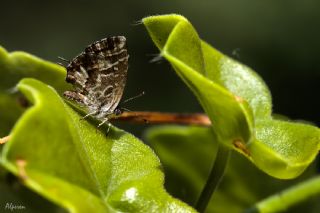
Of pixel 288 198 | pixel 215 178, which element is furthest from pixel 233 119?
pixel 288 198

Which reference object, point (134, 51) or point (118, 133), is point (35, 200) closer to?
point (118, 133)

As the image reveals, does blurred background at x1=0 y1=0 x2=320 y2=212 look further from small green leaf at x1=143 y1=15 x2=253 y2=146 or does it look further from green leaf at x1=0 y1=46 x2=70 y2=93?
small green leaf at x1=143 y1=15 x2=253 y2=146

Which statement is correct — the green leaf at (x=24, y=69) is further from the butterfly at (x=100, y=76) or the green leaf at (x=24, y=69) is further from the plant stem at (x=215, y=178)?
the plant stem at (x=215, y=178)

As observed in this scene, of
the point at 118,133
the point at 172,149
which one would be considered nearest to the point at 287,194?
the point at 172,149

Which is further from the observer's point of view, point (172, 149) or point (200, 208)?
point (172, 149)

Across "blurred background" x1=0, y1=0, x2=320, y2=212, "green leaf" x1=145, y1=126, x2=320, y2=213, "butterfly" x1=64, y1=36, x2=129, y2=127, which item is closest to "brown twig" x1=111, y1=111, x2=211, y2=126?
"butterfly" x1=64, y1=36, x2=129, y2=127

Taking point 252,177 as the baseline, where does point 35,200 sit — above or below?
above

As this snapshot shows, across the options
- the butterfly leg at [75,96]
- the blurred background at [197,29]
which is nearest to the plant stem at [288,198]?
the butterfly leg at [75,96]
